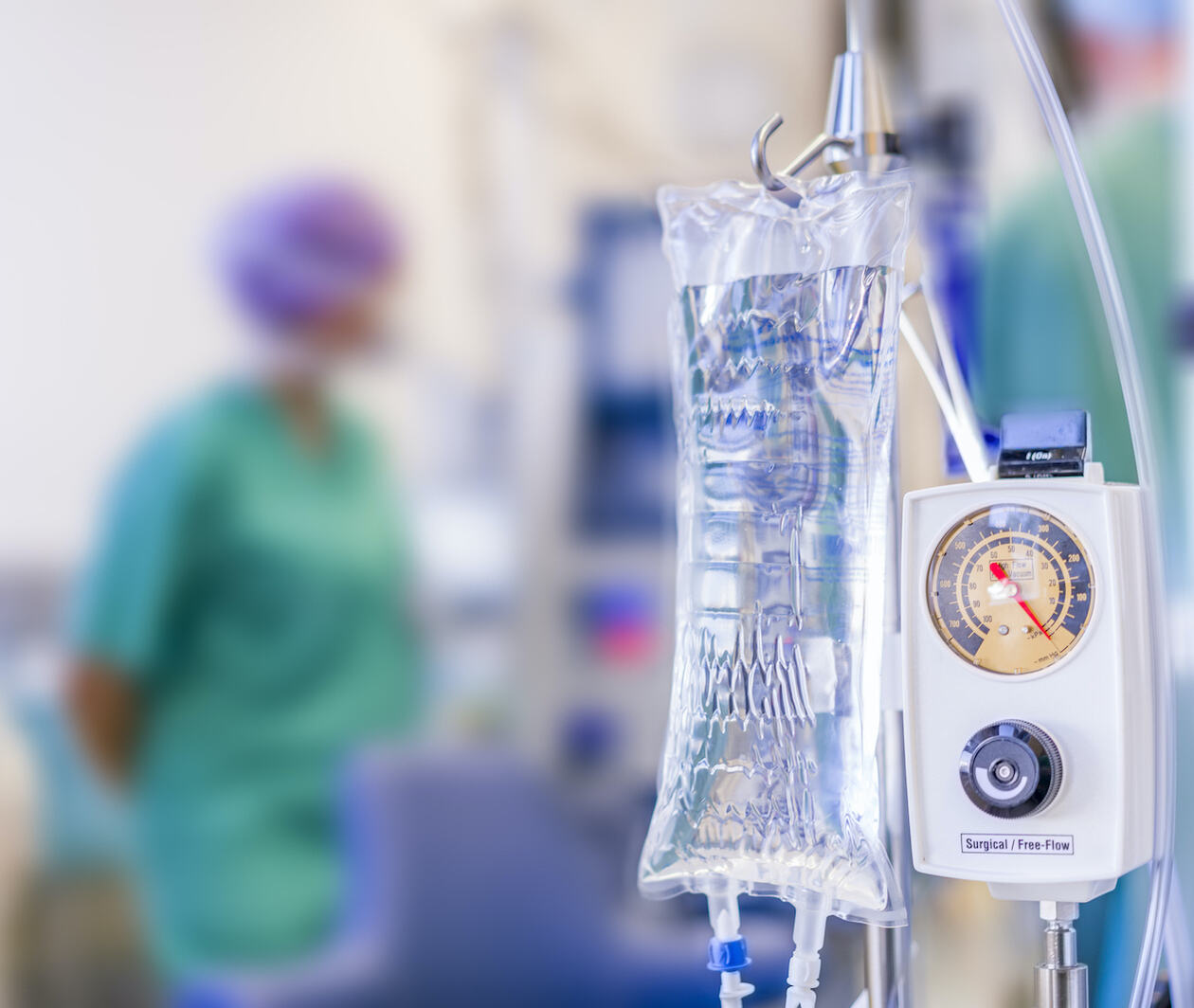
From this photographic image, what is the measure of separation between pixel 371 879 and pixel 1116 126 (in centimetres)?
117

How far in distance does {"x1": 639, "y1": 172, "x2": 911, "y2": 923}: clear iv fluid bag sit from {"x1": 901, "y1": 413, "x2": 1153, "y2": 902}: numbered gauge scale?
3 centimetres

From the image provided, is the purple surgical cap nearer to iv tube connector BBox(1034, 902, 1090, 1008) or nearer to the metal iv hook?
the metal iv hook

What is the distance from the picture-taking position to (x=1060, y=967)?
500mm

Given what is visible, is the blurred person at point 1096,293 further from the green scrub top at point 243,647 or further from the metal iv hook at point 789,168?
the green scrub top at point 243,647

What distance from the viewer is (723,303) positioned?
21.8 inches

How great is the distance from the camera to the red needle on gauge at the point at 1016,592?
49cm

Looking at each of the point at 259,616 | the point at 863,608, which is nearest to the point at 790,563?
the point at 863,608

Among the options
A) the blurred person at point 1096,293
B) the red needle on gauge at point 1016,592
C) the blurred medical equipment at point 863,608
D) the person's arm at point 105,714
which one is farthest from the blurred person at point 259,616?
the red needle on gauge at point 1016,592

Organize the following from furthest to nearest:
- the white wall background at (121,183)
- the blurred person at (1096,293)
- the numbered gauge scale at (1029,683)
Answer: the white wall background at (121,183) < the blurred person at (1096,293) < the numbered gauge scale at (1029,683)

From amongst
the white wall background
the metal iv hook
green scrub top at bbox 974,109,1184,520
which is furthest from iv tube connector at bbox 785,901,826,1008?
the white wall background

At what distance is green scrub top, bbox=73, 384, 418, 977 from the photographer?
4.49 feet

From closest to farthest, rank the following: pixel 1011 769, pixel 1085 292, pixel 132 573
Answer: pixel 1011 769 → pixel 1085 292 → pixel 132 573

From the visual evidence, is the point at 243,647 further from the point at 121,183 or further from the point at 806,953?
the point at 806,953

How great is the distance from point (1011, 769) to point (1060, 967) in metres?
0.09
